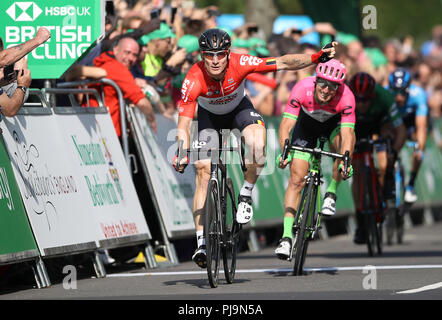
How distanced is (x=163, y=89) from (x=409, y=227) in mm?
9574

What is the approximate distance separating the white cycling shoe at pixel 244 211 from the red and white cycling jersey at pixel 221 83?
920 mm

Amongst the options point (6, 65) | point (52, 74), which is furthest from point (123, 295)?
point (52, 74)

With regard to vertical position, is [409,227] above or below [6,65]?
below

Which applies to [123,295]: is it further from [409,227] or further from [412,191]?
[409,227]

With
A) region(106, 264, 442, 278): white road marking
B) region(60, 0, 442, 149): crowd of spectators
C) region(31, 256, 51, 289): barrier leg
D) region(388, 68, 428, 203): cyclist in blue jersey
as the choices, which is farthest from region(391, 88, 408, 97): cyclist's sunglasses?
region(31, 256, 51, 289): barrier leg

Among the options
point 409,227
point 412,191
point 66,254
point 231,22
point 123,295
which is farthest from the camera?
point 231,22

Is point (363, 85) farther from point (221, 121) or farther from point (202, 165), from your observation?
point (202, 165)

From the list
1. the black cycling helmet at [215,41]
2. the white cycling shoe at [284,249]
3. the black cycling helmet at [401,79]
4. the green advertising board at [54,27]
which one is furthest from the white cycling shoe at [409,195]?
the black cycling helmet at [215,41]

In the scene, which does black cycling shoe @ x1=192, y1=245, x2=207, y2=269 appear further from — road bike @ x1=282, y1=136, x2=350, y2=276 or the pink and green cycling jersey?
the pink and green cycling jersey

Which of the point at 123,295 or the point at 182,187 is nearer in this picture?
the point at 123,295

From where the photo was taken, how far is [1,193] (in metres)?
10.5

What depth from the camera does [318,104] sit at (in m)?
12.3

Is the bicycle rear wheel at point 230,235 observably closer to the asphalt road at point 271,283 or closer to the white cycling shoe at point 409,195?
the asphalt road at point 271,283

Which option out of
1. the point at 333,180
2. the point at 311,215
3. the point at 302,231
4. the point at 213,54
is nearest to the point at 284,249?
the point at 302,231
